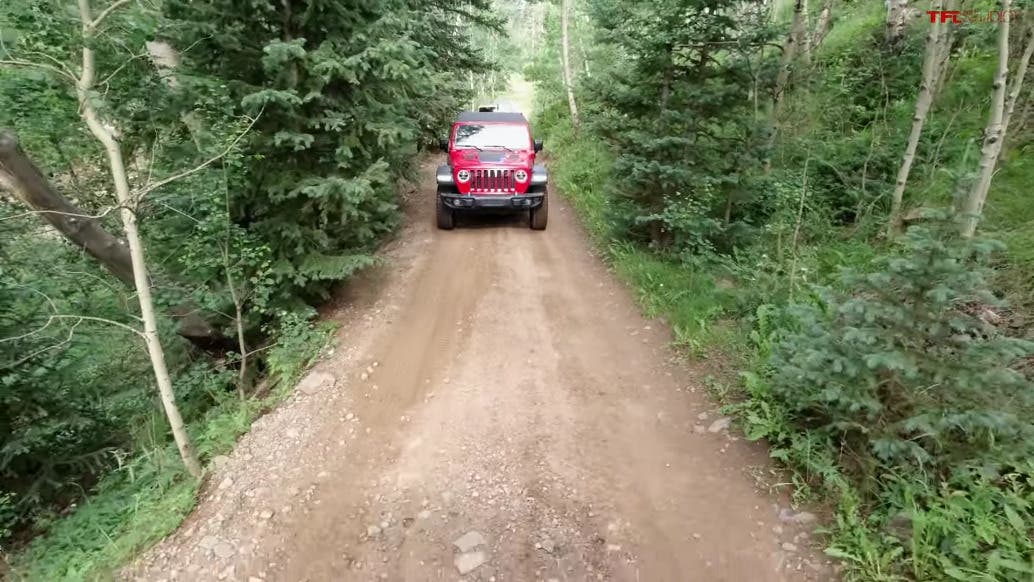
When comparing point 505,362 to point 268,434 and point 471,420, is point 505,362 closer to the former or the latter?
point 471,420

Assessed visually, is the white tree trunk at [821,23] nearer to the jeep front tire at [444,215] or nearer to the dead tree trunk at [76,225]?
the jeep front tire at [444,215]

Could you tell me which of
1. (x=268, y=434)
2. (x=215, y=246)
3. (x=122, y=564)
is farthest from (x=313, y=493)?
(x=215, y=246)

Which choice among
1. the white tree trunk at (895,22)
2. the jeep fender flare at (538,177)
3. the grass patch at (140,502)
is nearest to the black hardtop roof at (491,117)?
the jeep fender flare at (538,177)

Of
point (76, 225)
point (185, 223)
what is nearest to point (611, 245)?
point (185, 223)

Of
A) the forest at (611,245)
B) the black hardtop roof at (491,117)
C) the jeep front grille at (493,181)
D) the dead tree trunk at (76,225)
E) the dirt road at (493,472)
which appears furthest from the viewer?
the black hardtop roof at (491,117)

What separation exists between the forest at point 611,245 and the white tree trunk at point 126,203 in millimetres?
24

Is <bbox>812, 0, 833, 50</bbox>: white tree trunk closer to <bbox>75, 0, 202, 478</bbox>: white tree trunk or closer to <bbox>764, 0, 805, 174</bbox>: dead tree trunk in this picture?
<bbox>764, 0, 805, 174</bbox>: dead tree trunk

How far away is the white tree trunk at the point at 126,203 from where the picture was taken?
418 cm

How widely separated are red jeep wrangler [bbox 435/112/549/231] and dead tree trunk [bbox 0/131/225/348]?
4.90 m

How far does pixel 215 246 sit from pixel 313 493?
11.6 feet

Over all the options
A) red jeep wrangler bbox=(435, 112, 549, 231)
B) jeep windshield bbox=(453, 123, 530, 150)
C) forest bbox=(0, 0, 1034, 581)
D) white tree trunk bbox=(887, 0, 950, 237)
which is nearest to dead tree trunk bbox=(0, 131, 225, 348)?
forest bbox=(0, 0, 1034, 581)

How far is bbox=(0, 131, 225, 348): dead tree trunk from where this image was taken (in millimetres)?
5164

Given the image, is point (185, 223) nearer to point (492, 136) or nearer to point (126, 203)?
point (126, 203)

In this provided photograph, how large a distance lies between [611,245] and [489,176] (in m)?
2.80
